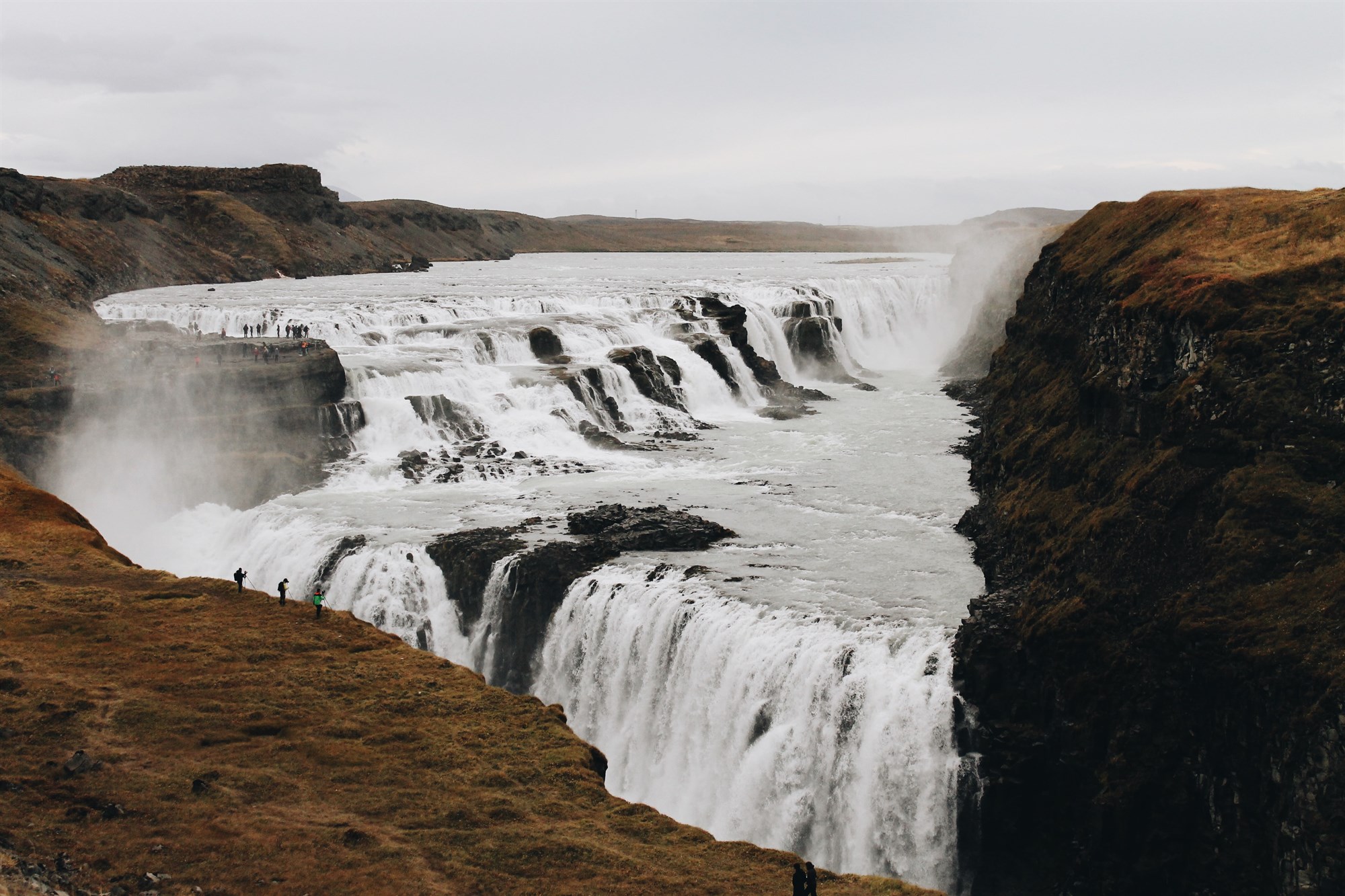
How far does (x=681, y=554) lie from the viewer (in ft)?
97.3

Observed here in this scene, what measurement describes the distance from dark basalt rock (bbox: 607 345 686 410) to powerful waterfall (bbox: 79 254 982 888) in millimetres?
225

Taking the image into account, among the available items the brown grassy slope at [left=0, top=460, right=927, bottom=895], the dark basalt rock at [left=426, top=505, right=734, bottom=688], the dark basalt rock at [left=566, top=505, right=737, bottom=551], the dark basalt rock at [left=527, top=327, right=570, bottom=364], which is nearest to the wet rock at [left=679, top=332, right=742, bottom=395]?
the dark basalt rock at [left=527, top=327, right=570, bottom=364]

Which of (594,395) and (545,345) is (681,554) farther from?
(545,345)

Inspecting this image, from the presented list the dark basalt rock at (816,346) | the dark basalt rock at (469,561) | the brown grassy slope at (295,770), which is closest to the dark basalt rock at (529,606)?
the dark basalt rock at (469,561)

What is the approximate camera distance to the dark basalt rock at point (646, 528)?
3012 cm

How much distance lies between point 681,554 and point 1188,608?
13.5 metres

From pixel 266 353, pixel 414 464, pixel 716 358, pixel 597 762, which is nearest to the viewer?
pixel 597 762

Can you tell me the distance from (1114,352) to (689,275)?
7780 cm

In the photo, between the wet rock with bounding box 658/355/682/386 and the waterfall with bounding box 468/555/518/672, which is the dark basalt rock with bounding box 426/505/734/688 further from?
the wet rock with bounding box 658/355/682/386

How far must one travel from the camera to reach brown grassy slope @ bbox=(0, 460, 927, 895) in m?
14.8

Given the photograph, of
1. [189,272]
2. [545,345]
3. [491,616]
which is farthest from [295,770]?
[189,272]

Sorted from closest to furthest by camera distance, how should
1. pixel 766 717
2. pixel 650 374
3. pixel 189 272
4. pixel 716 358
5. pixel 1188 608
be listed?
pixel 1188 608
pixel 766 717
pixel 650 374
pixel 716 358
pixel 189 272

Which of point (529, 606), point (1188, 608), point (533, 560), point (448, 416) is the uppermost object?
point (448, 416)

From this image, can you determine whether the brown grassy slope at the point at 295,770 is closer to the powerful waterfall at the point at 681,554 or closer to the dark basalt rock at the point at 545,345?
the powerful waterfall at the point at 681,554
